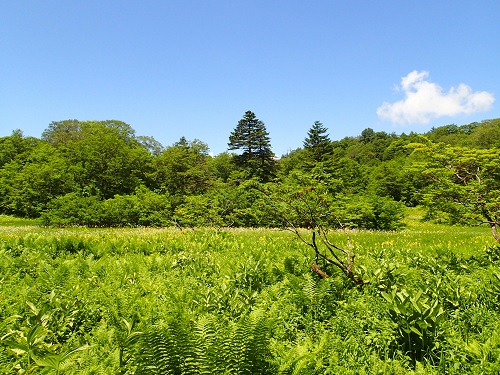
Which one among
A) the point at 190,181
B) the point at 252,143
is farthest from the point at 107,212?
the point at 252,143

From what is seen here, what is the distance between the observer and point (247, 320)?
3008 mm

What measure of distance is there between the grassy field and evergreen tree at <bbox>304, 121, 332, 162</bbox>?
38.3 meters

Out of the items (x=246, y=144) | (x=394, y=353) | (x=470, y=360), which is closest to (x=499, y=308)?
(x=470, y=360)

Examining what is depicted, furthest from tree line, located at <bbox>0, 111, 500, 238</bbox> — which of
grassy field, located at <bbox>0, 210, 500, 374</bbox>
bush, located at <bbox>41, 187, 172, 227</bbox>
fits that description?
grassy field, located at <bbox>0, 210, 500, 374</bbox>

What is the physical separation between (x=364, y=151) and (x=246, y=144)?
50.2m

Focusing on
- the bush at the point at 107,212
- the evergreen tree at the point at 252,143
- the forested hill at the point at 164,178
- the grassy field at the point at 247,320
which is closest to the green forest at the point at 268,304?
the grassy field at the point at 247,320

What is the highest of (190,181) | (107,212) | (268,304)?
(190,181)

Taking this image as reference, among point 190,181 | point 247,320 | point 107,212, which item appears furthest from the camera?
point 190,181

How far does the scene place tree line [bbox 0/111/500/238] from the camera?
930cm

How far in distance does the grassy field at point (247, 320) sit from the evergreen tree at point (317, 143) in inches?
1508

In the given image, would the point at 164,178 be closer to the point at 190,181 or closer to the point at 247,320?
the point at 190,181

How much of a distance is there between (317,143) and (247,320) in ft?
147

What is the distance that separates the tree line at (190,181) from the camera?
9.30 m

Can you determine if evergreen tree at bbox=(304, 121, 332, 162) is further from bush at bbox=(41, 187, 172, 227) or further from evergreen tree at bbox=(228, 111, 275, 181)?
bush at bbox=(41, 187, 172, 227)
